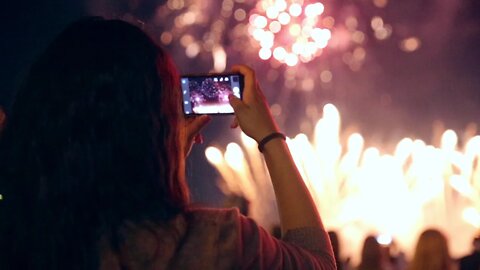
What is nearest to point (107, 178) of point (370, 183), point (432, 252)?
point (432, 252)

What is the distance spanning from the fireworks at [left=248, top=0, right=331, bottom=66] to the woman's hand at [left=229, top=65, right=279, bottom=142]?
10778 millimetres

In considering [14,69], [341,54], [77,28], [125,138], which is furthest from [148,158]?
[341,54]

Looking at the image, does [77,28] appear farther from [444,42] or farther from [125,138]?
[444,42]

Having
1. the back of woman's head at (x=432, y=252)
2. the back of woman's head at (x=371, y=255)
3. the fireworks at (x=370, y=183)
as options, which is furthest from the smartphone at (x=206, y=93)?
the fireworks at (x=370, y=183)

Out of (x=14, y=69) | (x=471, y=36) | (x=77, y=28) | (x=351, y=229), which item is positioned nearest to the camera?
(x=77, y=28)

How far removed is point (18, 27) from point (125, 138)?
912cm

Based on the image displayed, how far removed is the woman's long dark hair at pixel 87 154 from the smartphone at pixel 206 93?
12.1 inches

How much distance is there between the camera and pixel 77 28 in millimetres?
1261

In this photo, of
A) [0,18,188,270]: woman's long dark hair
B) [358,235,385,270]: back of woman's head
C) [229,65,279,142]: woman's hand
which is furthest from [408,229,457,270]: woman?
[0,18,188,270]: woman's long dark hair

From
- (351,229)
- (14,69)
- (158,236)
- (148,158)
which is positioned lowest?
(351,229)

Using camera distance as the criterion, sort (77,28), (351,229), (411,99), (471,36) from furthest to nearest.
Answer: (351,229) → (411,99) → (471,36) → (77,28)

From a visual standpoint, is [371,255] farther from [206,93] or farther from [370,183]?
[370,183]

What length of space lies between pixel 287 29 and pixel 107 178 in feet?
36.2

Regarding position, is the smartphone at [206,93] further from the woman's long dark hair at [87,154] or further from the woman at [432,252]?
the woman at [432,252]
